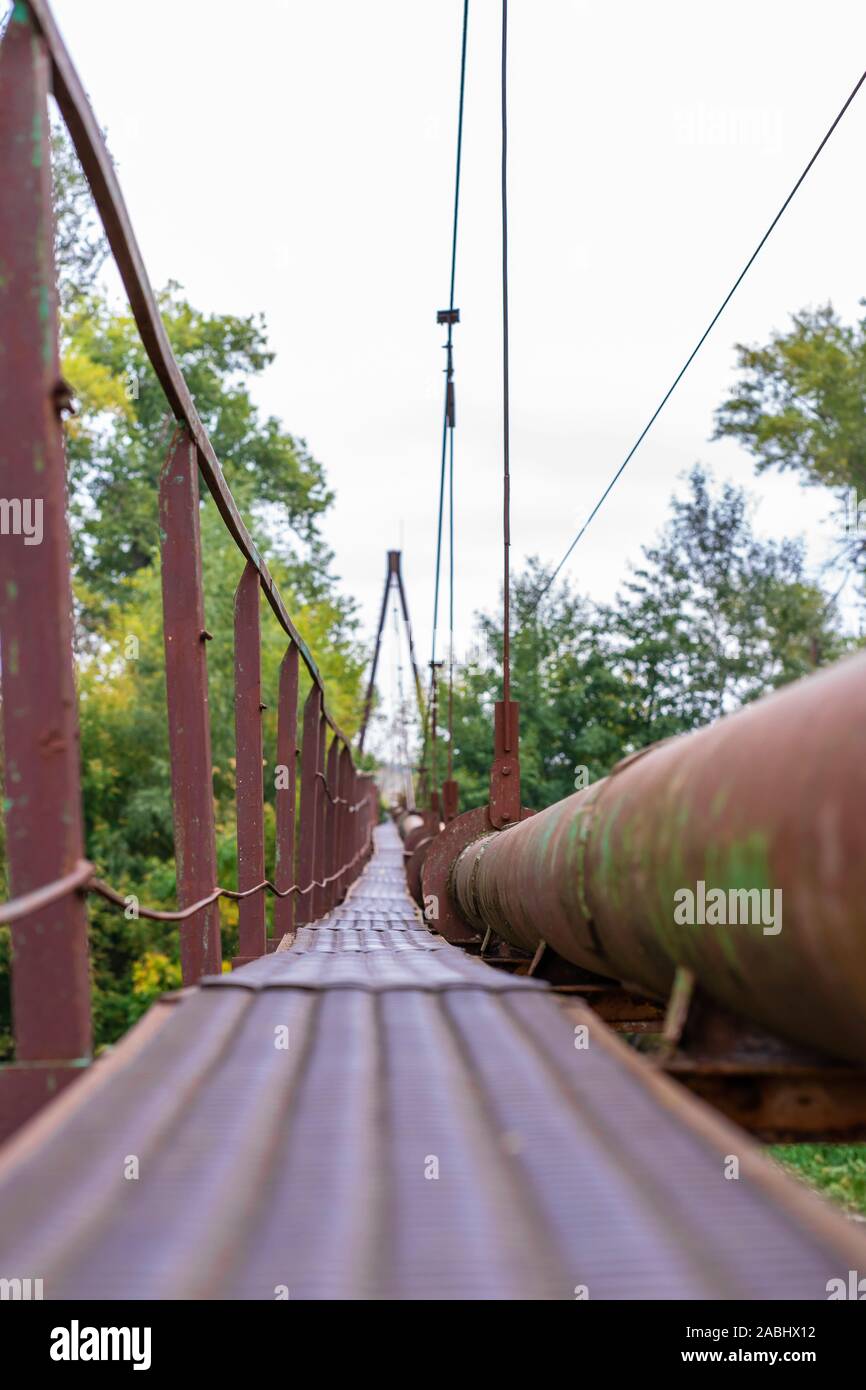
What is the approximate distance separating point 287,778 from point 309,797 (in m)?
2.84

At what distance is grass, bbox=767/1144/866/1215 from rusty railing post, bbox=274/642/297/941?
13193 millimetres

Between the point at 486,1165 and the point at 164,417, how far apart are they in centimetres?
3827

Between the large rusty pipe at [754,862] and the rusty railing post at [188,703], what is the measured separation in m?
1.35

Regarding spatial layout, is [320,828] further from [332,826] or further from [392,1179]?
[392,1179]

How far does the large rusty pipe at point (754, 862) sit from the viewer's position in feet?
5.74

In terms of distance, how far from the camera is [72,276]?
31484mm

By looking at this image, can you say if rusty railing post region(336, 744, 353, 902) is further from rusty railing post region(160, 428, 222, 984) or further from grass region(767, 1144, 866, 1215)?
rusty railing post region(160, 428, 222, 984)

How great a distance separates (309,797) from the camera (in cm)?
1027

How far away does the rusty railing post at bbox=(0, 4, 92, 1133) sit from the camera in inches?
92.3

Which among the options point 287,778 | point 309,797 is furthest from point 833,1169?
point 287,778

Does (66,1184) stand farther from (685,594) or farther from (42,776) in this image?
(685,594)

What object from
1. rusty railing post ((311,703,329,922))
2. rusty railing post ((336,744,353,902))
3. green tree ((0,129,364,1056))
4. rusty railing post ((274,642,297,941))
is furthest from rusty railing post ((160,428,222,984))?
green tree ((0,129,364,1056))

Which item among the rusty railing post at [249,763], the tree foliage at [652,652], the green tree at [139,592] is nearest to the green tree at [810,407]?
the tree foliage at [652,652]
